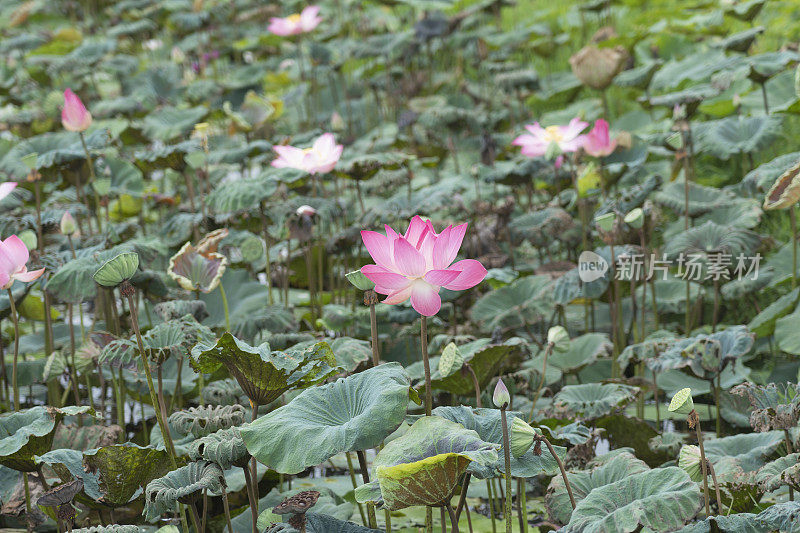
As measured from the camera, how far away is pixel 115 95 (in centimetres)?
463

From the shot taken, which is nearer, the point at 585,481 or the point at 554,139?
the point at 585,481

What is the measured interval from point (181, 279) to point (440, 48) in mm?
3332

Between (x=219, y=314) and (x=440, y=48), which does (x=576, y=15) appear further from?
(x=219, y=314)

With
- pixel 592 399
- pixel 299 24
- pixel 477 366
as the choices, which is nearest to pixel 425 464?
pixel 477 366

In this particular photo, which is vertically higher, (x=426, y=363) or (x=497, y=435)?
(x=426, y=363)

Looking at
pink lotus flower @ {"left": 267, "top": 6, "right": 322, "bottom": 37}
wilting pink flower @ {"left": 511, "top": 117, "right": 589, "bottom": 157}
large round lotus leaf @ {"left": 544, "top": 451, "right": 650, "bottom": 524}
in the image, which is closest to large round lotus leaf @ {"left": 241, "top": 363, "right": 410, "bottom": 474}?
large round lotus leaf @ {"left": 544, "top": 451, "right": 650, "bottom": 524}

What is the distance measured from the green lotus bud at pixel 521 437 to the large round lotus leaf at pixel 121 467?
0.62 m

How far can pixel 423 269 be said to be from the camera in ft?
3.59

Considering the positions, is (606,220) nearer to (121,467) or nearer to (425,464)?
(425,464)

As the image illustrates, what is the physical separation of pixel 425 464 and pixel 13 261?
889 millimetres

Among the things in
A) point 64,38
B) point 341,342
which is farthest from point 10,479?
point 64,38

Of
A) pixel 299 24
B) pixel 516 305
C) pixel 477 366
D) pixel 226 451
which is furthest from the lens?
pixel 299 24

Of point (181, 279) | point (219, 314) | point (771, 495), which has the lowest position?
point (771, 495)

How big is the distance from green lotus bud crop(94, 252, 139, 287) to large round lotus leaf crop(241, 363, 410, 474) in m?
0.33
